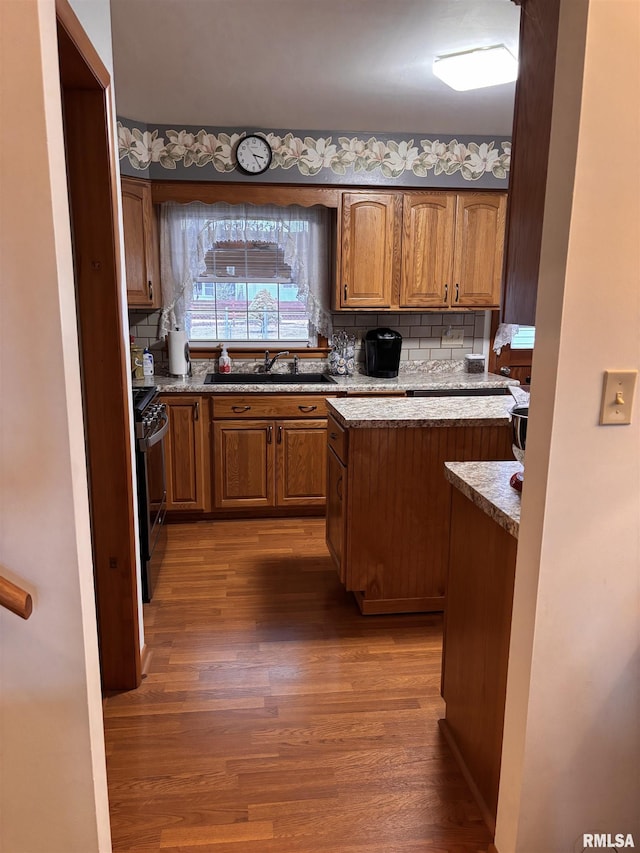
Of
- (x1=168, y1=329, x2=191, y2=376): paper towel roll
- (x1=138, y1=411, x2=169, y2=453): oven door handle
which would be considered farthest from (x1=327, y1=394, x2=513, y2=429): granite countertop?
(x1=168, y1=329, x2=191, y2=376): paper towel roll

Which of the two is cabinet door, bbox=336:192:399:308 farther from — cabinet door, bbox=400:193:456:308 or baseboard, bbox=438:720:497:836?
baseboard, bbox=438:720:497:836

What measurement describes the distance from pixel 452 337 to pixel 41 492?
387cm

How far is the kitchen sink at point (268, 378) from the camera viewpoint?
433cm

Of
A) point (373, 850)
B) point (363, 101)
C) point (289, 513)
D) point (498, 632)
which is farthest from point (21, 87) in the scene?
point (289, 513)

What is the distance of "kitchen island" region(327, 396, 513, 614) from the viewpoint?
2664mm

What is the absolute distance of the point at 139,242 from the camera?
12.7 ft

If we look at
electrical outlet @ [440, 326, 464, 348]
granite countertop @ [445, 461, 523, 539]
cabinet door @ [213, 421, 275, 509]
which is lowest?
cabinet door @ [213, 421, 275, 509]

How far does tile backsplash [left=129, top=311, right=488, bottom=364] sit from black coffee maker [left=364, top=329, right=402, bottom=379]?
0.62 feet

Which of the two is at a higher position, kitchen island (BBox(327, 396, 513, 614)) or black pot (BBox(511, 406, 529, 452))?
black pot (BBox(511, 406, 529, 452))

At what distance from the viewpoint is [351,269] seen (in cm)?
413

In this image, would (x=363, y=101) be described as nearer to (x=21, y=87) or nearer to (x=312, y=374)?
(x=312, y=374)

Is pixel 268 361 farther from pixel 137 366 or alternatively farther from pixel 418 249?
pixel 418 249

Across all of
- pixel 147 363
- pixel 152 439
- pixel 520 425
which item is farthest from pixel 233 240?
pixel 520 425

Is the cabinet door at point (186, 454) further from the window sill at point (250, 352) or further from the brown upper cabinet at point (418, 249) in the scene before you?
the brown upper cabinet at point (418, 249)
